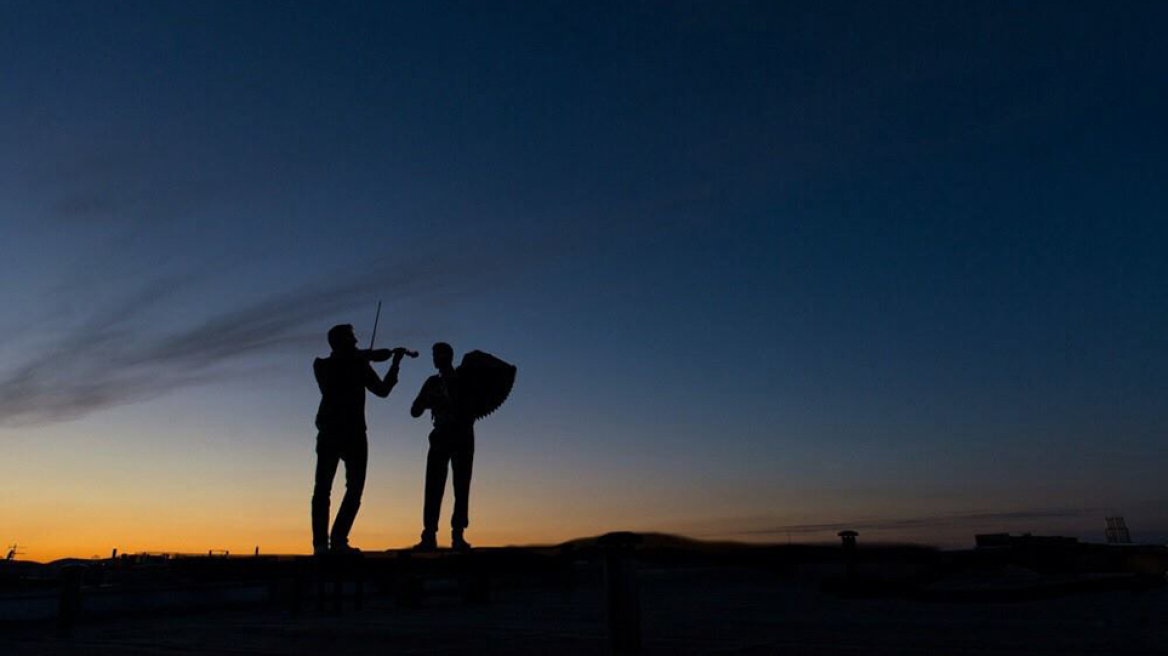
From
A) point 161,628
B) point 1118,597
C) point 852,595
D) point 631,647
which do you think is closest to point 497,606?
point 161,628

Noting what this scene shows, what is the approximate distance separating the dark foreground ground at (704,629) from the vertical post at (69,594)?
15cm

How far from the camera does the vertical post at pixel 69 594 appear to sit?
9117 mm

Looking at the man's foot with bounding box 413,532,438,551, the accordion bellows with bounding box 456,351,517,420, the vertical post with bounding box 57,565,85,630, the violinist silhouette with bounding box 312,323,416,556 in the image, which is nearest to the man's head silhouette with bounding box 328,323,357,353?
the violinist silhouette with bounding box 312,323,416,556

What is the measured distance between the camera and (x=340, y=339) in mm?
8469

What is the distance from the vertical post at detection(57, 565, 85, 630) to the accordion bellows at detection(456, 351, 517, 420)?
5148 mm

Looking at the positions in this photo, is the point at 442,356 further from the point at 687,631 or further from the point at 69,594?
the point at 69,594

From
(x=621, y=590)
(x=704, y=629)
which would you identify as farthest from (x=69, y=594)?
(x=621, y=590)

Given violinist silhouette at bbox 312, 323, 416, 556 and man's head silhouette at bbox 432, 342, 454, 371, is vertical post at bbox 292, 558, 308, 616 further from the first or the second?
man's head silhouette at bbox 432, 342, 454, 371

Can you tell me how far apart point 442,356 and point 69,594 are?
17.8 feet

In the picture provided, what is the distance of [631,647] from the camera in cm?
529

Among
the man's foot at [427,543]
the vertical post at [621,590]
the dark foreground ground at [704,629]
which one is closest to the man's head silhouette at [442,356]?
the man's foot at [427,543]

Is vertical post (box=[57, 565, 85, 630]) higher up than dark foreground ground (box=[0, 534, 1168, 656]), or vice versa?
vertical post (box=[57, 565, 85, 630])

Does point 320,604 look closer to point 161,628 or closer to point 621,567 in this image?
point 161,628

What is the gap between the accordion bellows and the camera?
27.4 feet
